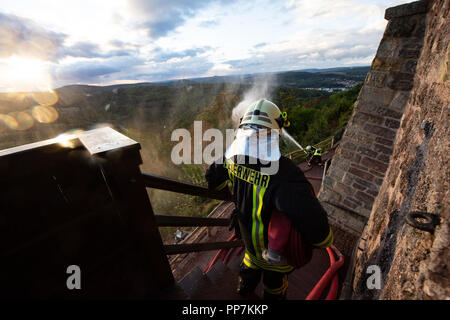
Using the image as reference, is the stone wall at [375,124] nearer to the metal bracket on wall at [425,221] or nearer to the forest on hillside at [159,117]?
the metal bracket on wall at [425,221]

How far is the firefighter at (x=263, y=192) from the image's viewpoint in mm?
1639

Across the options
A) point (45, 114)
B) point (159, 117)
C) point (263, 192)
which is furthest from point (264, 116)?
point (159, 117)

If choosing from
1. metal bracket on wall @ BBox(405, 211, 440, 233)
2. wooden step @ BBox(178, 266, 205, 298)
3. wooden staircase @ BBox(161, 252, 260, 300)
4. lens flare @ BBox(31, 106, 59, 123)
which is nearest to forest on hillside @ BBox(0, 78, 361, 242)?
lens flare @ BBox(31, 106, 59, 123)

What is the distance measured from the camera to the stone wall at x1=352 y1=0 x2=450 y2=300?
946mm

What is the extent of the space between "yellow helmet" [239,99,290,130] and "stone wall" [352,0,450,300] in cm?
128

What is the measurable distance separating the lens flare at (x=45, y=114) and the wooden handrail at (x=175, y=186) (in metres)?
48.6

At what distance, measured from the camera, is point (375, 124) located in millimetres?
3211

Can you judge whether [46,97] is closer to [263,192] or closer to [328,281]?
[263,192]

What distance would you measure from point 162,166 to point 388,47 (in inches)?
1086

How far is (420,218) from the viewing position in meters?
1.08

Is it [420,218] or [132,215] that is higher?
[420,218]

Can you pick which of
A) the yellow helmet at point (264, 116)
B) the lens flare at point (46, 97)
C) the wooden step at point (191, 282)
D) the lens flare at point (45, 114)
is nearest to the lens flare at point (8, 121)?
the lens flare at point (45, 114)
